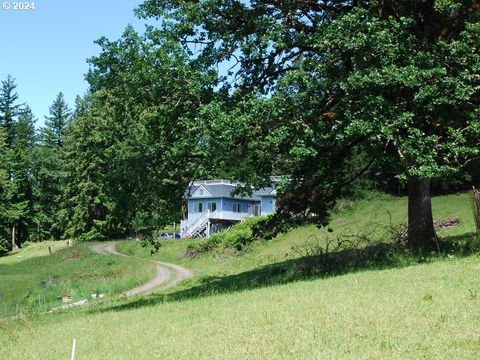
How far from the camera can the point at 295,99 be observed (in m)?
15.0

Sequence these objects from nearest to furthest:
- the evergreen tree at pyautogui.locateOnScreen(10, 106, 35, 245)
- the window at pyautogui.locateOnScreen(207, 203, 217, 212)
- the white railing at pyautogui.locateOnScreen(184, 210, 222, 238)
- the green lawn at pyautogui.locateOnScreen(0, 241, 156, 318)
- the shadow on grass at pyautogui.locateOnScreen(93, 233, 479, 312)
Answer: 1. the shadow on grass at pyautogui.locateOnScreen(93, 233, 479, 312)
2. the green lawn at pyautogui.locateOnScreen(0, 241, 156, 318)
3. the white railing at pyautogui.locateOnScreen(184, 210, 222, 238)
4. the window at pyautogui.locateOnScreen(207, 203, 217, 212)
5. the evergreen tree at pyautogui.locateOnScreen(10, 106, 35, 245)

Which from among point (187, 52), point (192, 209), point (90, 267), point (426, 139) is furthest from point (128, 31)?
Answer: point (192, 209)

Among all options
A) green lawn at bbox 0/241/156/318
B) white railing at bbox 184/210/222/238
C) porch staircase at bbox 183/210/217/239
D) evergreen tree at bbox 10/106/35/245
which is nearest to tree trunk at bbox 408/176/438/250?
green lawn at bbox 0/241/156/318

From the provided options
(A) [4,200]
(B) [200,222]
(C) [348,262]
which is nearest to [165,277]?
(C) [348,262]

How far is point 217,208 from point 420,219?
50.8 m

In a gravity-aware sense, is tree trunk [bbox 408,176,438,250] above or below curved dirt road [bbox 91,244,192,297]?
above

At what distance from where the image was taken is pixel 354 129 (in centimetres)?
1343

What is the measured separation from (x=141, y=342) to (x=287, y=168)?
958 centimetres

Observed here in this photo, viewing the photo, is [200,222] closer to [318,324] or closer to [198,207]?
[198,207]

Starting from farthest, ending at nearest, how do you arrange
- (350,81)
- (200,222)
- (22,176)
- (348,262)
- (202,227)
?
(22,176) < (200,222) < (202,227) < (348,262) < (350,81)

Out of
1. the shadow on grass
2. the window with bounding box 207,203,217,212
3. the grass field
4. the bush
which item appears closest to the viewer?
the grass field

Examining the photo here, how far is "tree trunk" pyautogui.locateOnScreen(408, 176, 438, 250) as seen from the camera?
669 inches

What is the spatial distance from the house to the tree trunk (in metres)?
45.8

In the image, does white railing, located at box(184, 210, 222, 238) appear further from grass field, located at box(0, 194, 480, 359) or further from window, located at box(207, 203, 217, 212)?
Result: grass field, located at box(0, 194, 480, 359)
